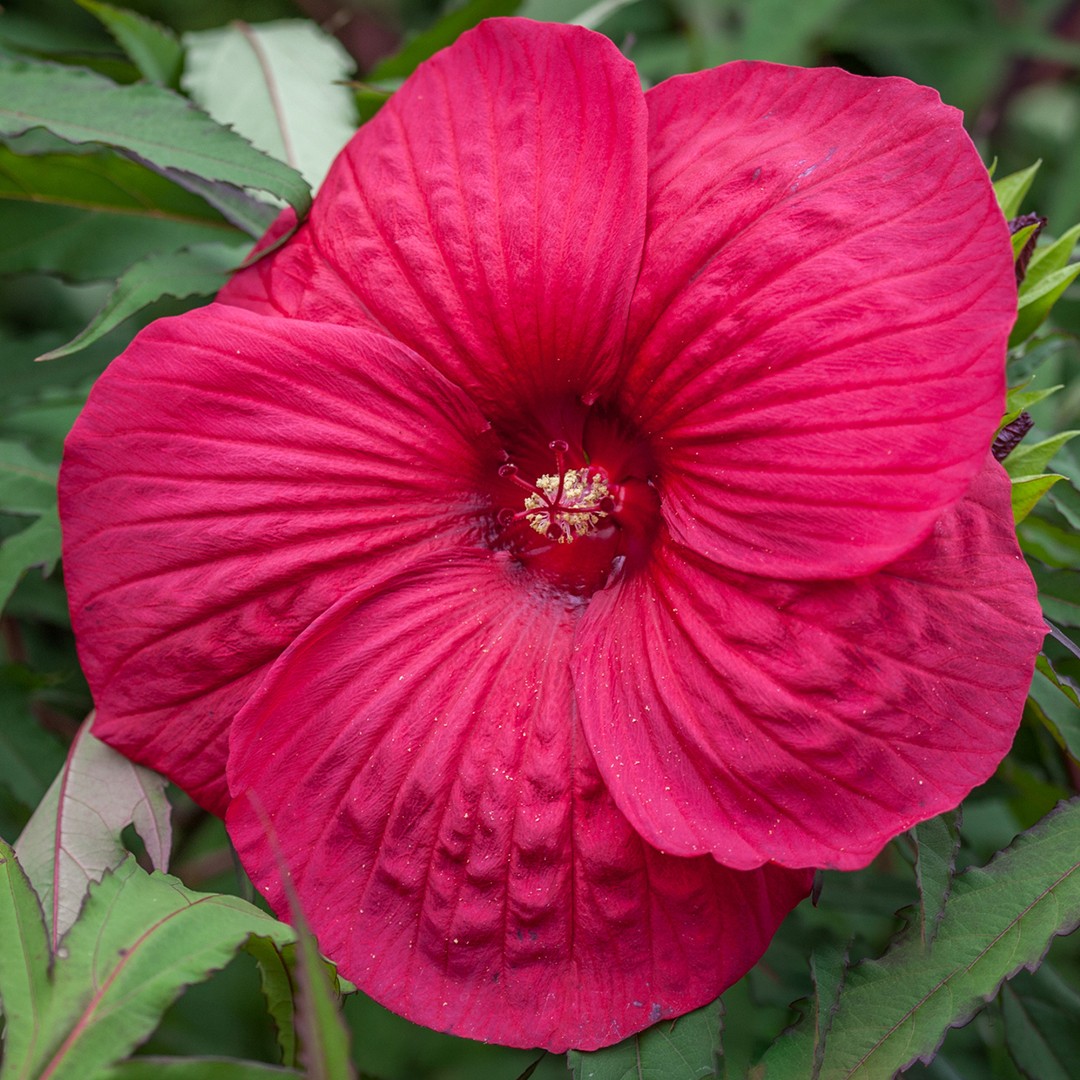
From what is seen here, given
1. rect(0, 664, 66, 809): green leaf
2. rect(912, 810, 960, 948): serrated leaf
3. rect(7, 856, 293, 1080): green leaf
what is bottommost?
rect(0, 664, 66, 809): green leaf

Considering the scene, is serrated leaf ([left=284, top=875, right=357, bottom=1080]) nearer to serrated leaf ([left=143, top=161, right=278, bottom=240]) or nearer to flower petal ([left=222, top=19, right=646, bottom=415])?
flower petal ([left=222, top=19, right=646, bottom=415])

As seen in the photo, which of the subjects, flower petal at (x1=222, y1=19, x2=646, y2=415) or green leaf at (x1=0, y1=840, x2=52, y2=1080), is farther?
flower petal at (x1=222, y1=19, x2=646, y2=415)

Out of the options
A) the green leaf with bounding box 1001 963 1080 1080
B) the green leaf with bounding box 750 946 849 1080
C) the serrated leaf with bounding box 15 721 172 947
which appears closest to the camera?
the green leaf with bounding box 750 946 849 1080

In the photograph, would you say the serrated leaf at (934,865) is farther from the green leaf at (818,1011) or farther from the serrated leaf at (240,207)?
the serrated leaf at (240,207)

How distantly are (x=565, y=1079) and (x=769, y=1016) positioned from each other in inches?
11.8

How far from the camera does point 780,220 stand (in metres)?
0.73

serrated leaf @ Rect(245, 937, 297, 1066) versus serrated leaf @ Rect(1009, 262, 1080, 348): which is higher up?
serrated leaf @ Rect(1009, 262, 1080, 348)

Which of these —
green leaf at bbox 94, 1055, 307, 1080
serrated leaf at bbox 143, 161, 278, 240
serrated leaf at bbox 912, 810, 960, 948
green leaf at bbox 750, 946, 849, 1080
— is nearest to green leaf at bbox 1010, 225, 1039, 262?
serrated leaf at bbox 912, 810, 960, 948

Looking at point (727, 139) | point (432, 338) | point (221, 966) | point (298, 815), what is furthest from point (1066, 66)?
point (221, 966)

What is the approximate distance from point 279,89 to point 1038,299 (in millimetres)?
789

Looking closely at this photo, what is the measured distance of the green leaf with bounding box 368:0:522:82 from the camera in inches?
46.9

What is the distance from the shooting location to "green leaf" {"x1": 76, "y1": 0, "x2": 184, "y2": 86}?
1123 millimetres

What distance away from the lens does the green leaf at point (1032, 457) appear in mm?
796

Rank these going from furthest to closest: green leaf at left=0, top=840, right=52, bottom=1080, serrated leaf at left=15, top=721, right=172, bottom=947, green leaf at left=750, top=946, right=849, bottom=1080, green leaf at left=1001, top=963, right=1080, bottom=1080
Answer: green leaf at left=1001, top=963, right=1080, bottom=1080
serrated leaf at left=15, top=721, right=172, bottom=947
green leaf at left=750, top=946, right=849, bottom=1080
green leaf at left=0, top=840, right=52, bottom=1080
